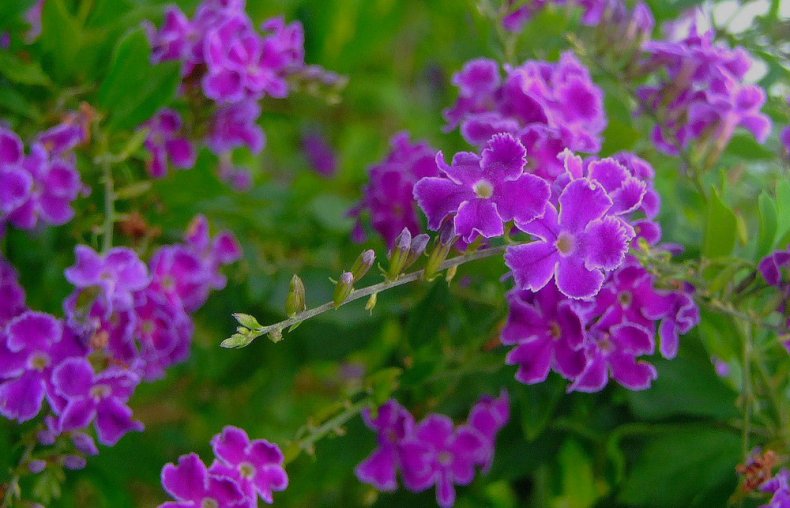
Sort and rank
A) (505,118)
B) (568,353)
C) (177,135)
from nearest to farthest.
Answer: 1. (568,353)
2. (505,118)
3. (177,135)

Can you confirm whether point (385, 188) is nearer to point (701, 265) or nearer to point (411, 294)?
point (411, 294)

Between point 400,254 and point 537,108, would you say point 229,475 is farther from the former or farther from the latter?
point 537,108

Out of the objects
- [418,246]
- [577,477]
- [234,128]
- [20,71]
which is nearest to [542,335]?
[418,246]

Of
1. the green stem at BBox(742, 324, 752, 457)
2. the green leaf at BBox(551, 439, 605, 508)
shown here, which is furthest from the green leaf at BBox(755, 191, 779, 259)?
the green leaf at BBox(551, 439, 605, 508)

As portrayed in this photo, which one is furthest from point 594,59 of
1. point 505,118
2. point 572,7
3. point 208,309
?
point 208,309

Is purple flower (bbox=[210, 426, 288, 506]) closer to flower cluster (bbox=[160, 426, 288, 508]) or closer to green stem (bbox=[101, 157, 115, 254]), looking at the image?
flower cluster (bbox=[160, 426, 288, 508])
